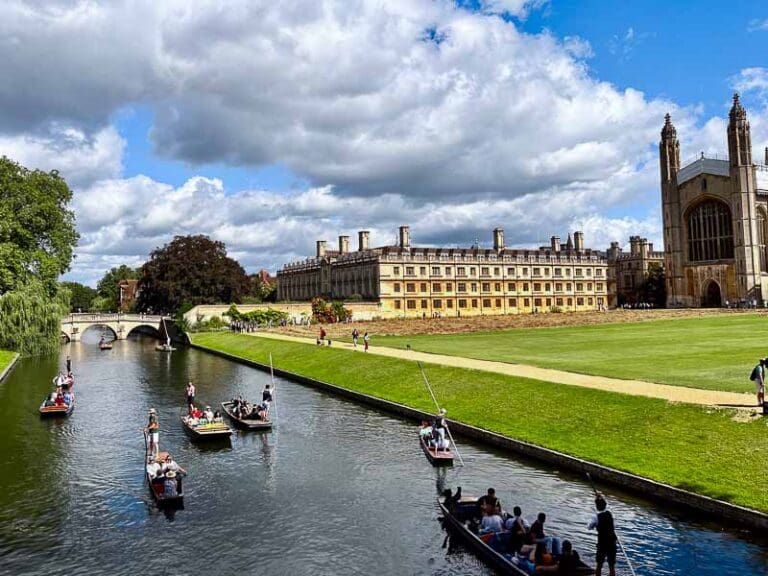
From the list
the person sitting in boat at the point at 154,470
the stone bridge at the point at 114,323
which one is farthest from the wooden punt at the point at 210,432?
the stone bridge at the point at 114,323

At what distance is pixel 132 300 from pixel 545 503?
14621 cm

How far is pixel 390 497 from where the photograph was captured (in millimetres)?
18578

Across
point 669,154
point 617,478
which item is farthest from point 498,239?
point 617,478

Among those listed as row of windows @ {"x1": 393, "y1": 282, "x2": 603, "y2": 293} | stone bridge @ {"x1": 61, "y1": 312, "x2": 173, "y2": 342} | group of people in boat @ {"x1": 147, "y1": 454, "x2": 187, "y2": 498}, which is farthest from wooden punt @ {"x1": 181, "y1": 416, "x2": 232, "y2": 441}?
row of windows @ {"x1": 393, "y1": 282, "x2": 603, "y2": 293}

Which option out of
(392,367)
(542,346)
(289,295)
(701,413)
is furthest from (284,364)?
(289,295)

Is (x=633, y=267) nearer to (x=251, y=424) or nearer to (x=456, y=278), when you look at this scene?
(x=456, y=278)

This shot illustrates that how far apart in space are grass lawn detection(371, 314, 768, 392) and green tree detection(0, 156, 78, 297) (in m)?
29.6

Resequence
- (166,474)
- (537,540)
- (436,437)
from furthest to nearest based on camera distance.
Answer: (436,437) < (166,474) < (537,540)

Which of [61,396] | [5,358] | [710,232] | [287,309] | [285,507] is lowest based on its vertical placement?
Result: [285,507]

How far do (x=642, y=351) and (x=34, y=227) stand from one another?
51.1m

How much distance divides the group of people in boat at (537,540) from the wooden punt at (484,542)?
25 millimetres

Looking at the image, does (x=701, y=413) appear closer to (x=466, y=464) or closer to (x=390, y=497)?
(x=466, y=464)

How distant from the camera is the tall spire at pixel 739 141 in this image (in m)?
99.6

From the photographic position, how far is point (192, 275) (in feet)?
289
